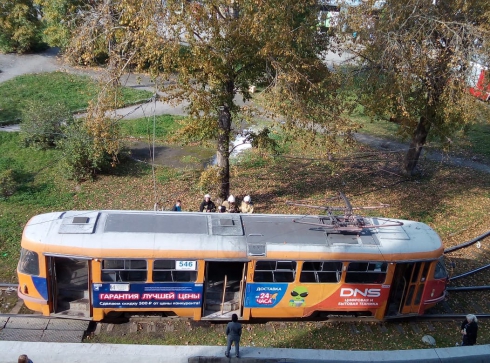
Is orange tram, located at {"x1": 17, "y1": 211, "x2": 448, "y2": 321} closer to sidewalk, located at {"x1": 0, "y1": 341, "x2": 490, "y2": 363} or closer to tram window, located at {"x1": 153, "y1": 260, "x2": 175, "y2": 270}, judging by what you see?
tram window, located at {"x1": 153, "y1": 260, "x2": 175, "y2": 270}

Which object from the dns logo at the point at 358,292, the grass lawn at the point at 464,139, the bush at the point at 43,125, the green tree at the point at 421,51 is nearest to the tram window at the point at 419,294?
the dns logo at the point at 358,292

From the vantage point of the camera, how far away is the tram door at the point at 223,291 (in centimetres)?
1172

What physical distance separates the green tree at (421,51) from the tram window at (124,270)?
1062cm

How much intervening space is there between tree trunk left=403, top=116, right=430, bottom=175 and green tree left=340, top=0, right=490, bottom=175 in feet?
7.90

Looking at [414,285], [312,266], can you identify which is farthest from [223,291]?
[414,285]

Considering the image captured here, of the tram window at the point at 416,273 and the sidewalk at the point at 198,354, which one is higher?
the tram window at the point at 416,273

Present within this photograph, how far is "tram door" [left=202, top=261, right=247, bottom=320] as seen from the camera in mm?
11719

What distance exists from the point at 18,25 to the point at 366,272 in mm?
33327

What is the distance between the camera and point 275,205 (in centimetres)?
1894

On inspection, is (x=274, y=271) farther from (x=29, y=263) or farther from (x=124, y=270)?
(x=29, y=263)

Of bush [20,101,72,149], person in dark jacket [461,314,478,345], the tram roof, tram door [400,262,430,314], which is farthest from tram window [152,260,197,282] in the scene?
A: bush [20,101,72,149]

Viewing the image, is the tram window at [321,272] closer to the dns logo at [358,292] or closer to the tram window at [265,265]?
the dns logo at [358,292]

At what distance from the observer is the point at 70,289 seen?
11.6 meters

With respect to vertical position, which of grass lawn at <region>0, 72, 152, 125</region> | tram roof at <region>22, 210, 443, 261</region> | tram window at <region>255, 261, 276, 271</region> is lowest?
grass lawn at <region>0, 72, 152, 125</region>
